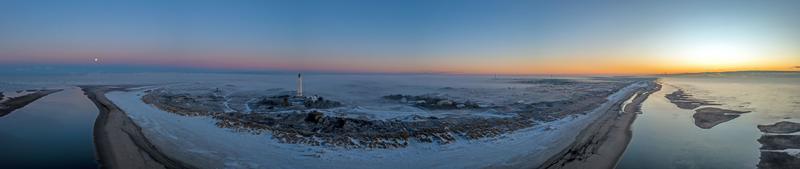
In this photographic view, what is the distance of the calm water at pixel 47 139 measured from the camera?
10.1 m

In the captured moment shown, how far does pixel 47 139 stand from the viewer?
1310 centimetres

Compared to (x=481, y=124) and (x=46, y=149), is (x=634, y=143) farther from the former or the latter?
(x=46, y=149)

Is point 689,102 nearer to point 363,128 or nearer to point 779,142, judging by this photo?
point 779,142

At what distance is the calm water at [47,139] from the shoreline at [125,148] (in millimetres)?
270

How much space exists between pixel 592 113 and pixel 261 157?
17747 millimetres

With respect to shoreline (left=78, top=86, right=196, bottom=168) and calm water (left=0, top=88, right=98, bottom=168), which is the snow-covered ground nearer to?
shoreline (left=78, top=86, right=196, bottom=168)

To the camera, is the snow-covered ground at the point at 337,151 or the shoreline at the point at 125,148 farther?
the snow-covered ground at the point at 337,151

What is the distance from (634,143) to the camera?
44.9 ft

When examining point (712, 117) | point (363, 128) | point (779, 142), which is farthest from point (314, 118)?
point (712, 117)

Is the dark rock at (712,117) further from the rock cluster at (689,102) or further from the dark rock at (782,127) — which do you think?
the rock cluster at (689,102)

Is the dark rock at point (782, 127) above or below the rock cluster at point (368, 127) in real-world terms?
below

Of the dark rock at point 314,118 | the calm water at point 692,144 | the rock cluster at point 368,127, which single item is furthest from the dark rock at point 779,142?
the dark rock at point 314,118

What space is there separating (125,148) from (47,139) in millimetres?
4008

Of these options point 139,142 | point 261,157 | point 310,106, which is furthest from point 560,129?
point 139,142
